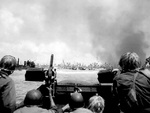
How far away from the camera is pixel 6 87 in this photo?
3.86 m

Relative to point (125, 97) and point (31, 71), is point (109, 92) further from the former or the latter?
point (125, 97)

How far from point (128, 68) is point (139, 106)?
627 millimetres

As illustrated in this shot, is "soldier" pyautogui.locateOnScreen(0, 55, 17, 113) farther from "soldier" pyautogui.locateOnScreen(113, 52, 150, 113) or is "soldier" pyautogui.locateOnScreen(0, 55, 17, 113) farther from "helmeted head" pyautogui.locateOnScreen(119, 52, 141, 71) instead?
"helmeted head" pyautogui.locateOnScreen(119, 52, 141, 71)

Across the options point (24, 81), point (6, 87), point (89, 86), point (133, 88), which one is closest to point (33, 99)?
point (6, 87)

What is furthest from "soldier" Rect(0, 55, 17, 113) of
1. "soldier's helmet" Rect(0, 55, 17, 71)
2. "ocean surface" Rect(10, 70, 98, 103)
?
"ocean surface" Rect(10, 70, 98, 103)

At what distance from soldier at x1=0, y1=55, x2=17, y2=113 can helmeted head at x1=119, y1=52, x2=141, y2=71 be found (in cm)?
189

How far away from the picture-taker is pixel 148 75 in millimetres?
3607

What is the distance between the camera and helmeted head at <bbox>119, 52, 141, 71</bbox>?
3.76 metres

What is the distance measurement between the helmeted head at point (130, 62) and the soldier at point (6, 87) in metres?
1.89

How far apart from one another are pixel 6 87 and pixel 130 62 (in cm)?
209

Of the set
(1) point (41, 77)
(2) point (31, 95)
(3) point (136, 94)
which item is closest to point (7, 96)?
(2) point (31, 95)

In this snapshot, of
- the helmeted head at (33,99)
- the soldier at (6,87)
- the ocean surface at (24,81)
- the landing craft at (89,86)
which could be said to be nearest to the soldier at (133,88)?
the helmeted head at (33,99)

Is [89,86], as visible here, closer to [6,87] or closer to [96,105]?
[6,87]

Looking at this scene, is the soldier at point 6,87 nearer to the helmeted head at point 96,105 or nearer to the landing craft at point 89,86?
the helmeted head at point 96,105
